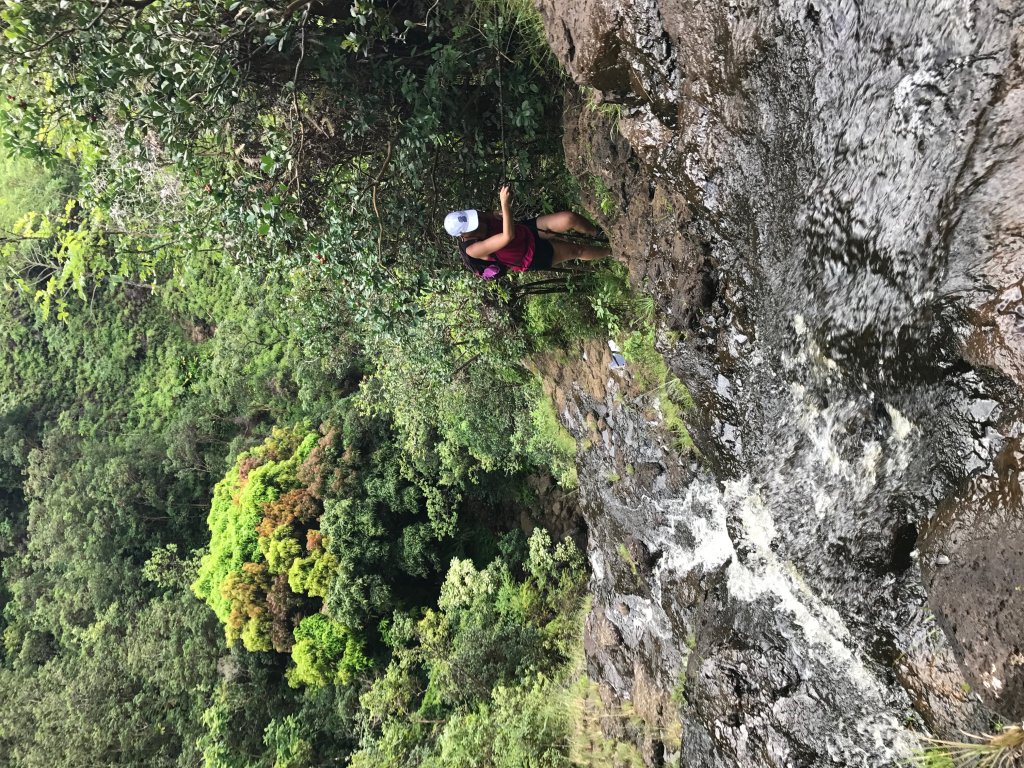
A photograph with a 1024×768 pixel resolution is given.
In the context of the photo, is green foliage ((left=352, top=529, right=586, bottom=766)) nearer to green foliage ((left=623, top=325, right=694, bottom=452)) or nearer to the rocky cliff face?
the rocky cliff face

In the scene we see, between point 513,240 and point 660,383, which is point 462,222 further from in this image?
point 660,383

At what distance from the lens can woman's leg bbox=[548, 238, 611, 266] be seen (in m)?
4.57

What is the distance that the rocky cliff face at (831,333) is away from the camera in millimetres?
2002

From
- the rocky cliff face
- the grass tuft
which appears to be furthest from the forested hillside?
the grass tuft

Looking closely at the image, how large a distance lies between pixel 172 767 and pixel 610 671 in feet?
29.2

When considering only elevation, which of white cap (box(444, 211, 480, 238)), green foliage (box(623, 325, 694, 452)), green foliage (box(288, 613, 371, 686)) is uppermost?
white cap (box(444, 211, 480, 238))

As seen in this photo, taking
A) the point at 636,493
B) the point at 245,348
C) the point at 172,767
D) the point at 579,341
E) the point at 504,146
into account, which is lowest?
the point at 172,767

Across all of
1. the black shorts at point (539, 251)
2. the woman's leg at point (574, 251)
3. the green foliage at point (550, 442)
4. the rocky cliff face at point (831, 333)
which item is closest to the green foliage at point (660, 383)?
the rocky cliff face at point (831, 333)

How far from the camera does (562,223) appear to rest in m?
4.54

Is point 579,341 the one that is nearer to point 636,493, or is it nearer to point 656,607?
point 636,493

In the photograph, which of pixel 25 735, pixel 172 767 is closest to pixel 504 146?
pixel 172 767

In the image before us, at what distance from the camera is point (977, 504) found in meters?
2.12

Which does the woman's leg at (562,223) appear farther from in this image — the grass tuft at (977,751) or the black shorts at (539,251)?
the grass tuft at (977,751)

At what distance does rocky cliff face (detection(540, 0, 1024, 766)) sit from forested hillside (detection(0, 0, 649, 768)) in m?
1.09
